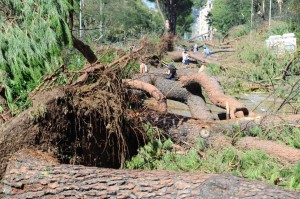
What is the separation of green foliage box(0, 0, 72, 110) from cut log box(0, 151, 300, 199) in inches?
56.3

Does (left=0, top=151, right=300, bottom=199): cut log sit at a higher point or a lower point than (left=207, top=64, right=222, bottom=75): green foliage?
lower

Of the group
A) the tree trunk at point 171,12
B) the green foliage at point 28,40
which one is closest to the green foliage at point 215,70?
the green foliage at point 28,40

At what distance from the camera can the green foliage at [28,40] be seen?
7062 millimetres

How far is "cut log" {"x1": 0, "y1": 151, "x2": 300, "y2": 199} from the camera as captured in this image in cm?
456

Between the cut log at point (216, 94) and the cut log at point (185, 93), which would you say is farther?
the cut log at point (185, 93)

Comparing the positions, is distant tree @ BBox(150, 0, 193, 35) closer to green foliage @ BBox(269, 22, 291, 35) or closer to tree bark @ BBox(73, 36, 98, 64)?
green foliage @ BBox(269, 22, 291, 35)

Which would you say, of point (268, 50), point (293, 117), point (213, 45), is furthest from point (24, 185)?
point (213, 45)

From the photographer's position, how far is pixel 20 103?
6895 mm

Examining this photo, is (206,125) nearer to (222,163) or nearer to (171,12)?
(222,163)

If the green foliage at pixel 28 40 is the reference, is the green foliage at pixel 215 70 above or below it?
above

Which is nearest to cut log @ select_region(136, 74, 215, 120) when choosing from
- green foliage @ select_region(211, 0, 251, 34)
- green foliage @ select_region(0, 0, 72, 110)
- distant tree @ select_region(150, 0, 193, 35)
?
green foliage @ select_region(0, 0, 72, 110)

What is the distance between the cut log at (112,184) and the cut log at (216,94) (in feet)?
13.7

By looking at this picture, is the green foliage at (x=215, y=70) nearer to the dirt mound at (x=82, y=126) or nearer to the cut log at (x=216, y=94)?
the cut log at (x=216, y=94)

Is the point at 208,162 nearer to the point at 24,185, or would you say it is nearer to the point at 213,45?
the point at 24,185
